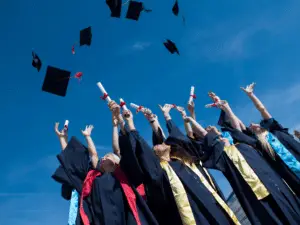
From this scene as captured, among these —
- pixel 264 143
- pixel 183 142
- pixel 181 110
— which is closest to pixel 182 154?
pixel 183 142

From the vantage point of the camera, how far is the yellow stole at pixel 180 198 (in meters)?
3.40

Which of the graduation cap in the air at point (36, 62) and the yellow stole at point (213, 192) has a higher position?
the graduation cap in the air at point (36, 62)

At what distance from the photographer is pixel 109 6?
16.6 feet

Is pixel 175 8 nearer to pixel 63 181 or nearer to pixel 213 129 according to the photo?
pixel 213 129

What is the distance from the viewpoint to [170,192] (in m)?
3.65

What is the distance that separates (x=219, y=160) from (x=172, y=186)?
944 millimetres

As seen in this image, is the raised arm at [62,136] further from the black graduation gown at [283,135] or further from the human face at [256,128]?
the black graduation gown at [283,135]

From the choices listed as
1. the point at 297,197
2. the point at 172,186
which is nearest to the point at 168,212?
the point at 172,186

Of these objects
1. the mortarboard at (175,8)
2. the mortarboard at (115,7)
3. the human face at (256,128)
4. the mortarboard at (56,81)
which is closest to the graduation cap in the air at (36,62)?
the mortarboard at (56,81)

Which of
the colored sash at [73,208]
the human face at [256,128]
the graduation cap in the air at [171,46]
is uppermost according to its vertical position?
the graduation cap in the air at [171,46]

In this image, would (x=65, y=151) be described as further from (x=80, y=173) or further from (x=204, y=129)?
(x=204, y=129)

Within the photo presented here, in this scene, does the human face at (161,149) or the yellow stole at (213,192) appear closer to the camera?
the yellow stole at (213,192)

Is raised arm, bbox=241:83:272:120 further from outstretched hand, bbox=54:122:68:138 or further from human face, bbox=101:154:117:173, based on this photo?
outstretched hand, bbox=54:122:68:138

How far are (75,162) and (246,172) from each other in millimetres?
2203
